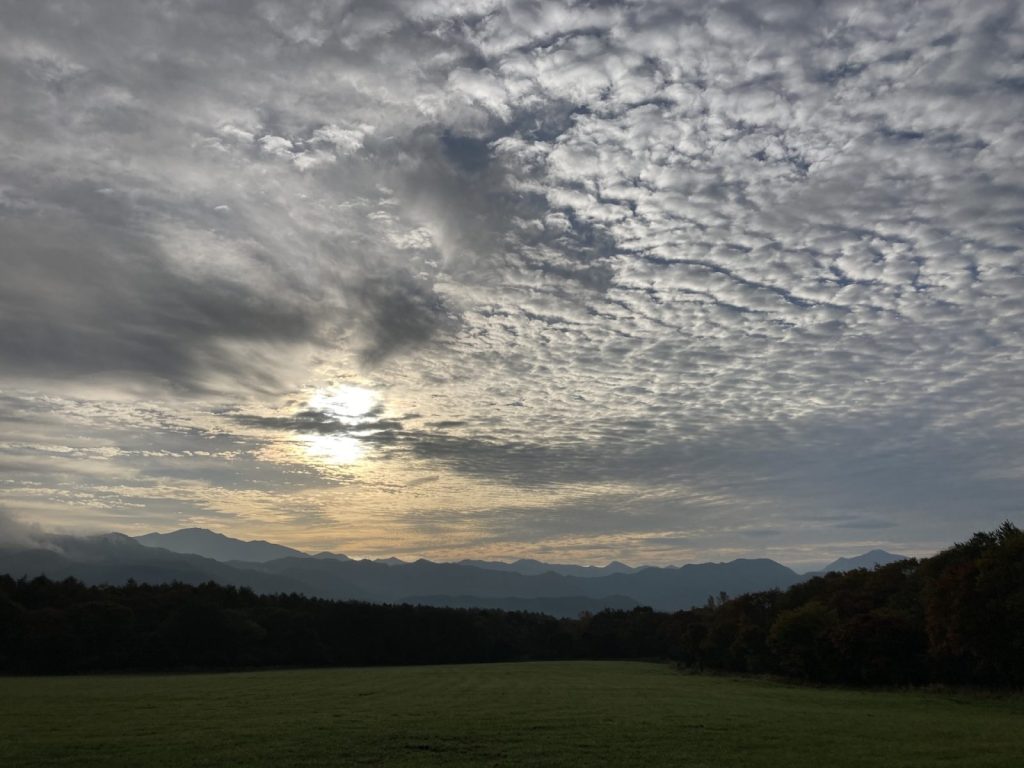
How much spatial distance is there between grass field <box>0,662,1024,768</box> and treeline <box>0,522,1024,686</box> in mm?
13792

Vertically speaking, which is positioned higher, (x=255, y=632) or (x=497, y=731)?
(x=497, y=731)

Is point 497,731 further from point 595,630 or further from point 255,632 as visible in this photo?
point 595,630

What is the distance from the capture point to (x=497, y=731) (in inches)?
1254

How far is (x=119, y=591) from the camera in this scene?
13550cm

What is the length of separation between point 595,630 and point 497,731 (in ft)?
490

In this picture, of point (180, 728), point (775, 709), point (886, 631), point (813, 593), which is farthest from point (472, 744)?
point (813, 593)

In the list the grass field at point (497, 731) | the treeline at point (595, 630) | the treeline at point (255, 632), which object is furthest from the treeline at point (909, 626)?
the treeline at point (255, 632)

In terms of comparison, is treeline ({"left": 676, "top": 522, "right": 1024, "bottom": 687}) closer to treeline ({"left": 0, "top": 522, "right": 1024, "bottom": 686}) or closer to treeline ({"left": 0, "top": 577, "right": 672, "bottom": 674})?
treeline ({"left": 0, "top": 522, "right": 1024, "bottom": 686})

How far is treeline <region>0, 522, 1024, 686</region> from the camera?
63.4 metres

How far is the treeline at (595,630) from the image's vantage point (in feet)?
208

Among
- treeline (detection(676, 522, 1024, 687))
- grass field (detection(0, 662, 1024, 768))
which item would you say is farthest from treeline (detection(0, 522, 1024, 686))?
grass field (detection(0, 662, 1024, 768))

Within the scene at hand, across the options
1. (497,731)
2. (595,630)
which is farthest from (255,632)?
(497,731)

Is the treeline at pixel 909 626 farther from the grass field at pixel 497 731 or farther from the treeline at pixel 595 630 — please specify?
the grass field at pixel 497 731

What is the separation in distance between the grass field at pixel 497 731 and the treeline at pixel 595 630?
13.8 m
